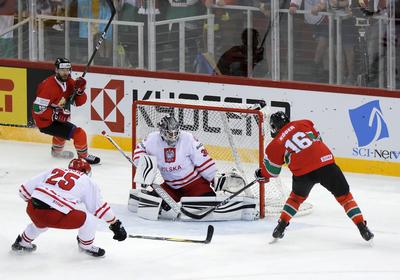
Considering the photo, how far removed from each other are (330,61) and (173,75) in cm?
155

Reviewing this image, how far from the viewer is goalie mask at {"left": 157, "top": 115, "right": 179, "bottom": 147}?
9.91 m

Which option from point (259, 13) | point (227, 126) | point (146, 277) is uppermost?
point (259, 13)

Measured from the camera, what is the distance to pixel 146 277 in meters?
8.51

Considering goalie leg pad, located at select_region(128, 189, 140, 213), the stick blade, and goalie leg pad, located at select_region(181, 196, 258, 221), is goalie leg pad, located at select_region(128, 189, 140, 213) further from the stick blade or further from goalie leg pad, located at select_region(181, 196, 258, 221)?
the stick blade

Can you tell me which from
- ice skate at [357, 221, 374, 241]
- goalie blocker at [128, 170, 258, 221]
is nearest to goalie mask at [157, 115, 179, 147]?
goalie blocker at [128, 170, 258, 221]

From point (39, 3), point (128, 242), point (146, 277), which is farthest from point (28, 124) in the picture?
point (146, 277)

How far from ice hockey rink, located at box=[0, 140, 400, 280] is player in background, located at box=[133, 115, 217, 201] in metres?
0.31

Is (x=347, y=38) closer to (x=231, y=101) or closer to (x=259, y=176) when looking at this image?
(x=231, y=101)

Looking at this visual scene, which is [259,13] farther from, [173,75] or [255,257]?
[255,257]

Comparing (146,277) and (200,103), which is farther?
(200,103)

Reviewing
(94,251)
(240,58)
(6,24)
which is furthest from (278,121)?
(6,24)

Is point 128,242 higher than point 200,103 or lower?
lower

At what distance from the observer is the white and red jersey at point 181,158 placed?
33.1ft

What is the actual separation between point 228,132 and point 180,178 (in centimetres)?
63
